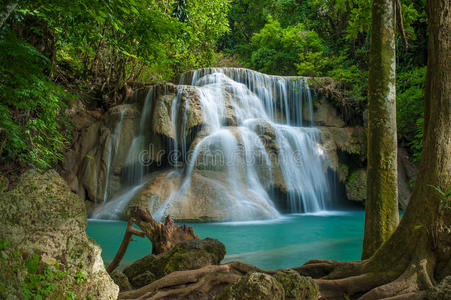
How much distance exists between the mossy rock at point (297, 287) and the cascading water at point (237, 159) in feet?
22.0

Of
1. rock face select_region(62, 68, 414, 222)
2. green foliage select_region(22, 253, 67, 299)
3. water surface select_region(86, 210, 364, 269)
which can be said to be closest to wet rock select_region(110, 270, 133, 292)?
green foliage select_region(22, 253, 67, 299)

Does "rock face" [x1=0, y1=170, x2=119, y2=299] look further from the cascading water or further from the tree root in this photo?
the cascading water

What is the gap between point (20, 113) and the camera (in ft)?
24.7

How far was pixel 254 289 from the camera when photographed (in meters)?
2.11

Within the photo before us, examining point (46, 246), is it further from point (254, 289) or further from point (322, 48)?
point (322, 48)

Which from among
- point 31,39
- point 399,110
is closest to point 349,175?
point 399,110

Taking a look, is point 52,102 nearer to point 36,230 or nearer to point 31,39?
point 31,39

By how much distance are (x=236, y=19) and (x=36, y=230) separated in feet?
91.9

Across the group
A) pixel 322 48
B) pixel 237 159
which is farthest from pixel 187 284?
pixel 322 48

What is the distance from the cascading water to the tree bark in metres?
4.77

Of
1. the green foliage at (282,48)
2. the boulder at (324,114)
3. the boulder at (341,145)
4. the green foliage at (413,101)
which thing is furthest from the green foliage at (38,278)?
the green foliage at (282,48)

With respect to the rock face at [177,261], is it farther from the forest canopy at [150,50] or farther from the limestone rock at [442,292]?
the forest canopy at [150,50]

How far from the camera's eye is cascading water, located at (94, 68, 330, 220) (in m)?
9.98

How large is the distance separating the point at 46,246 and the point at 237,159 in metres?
9.44
